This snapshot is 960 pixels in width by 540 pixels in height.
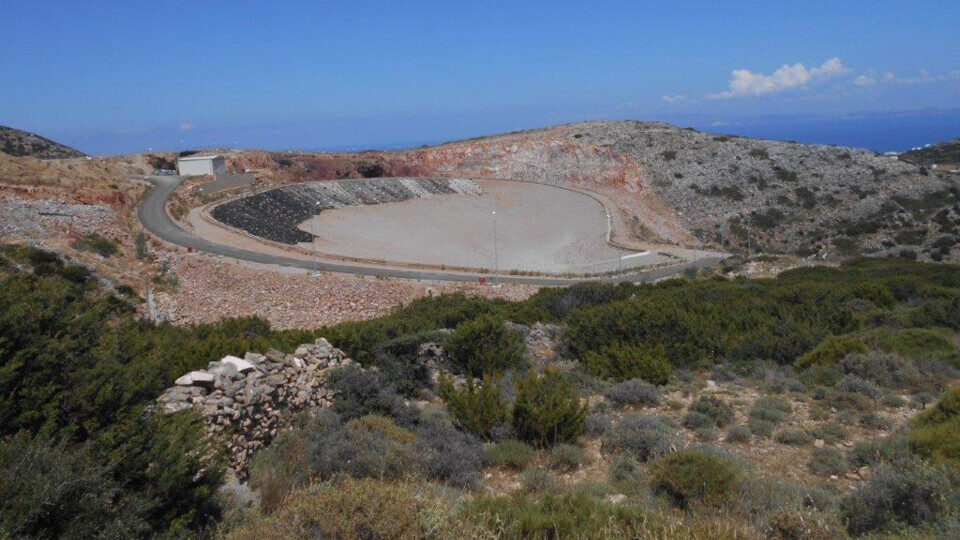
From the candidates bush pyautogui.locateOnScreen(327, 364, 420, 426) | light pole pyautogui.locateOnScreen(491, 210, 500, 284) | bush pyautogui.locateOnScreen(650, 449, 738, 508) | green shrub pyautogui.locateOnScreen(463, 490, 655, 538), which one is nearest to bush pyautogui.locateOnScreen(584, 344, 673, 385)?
bush pyautogui.locateOnScreen(327, 364, 420, 426)

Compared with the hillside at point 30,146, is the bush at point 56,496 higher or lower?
lower

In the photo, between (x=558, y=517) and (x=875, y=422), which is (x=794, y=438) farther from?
(x=558, y=517)

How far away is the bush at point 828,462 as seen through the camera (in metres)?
6.67

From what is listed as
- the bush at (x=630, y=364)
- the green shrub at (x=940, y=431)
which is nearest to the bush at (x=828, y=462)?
the green shrub at (x=940, y=431)

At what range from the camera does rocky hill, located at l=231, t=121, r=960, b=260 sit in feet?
156

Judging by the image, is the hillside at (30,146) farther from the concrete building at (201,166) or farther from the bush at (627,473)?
the bush at (627,473)

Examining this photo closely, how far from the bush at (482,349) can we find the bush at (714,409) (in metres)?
3.46

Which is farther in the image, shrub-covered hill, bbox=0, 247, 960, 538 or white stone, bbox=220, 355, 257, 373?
white stone, bbox=220, 355, 257, 373

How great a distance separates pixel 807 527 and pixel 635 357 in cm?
687

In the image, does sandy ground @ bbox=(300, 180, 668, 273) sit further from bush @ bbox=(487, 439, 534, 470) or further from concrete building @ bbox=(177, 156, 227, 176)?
bush @ bbox=(487, 439, 534, 470)

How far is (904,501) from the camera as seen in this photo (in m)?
4.95

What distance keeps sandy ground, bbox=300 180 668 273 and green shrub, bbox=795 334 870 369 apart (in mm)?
23736

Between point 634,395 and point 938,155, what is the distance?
314 feet

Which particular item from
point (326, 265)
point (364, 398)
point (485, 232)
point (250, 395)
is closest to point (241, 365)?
point (250, 395)
